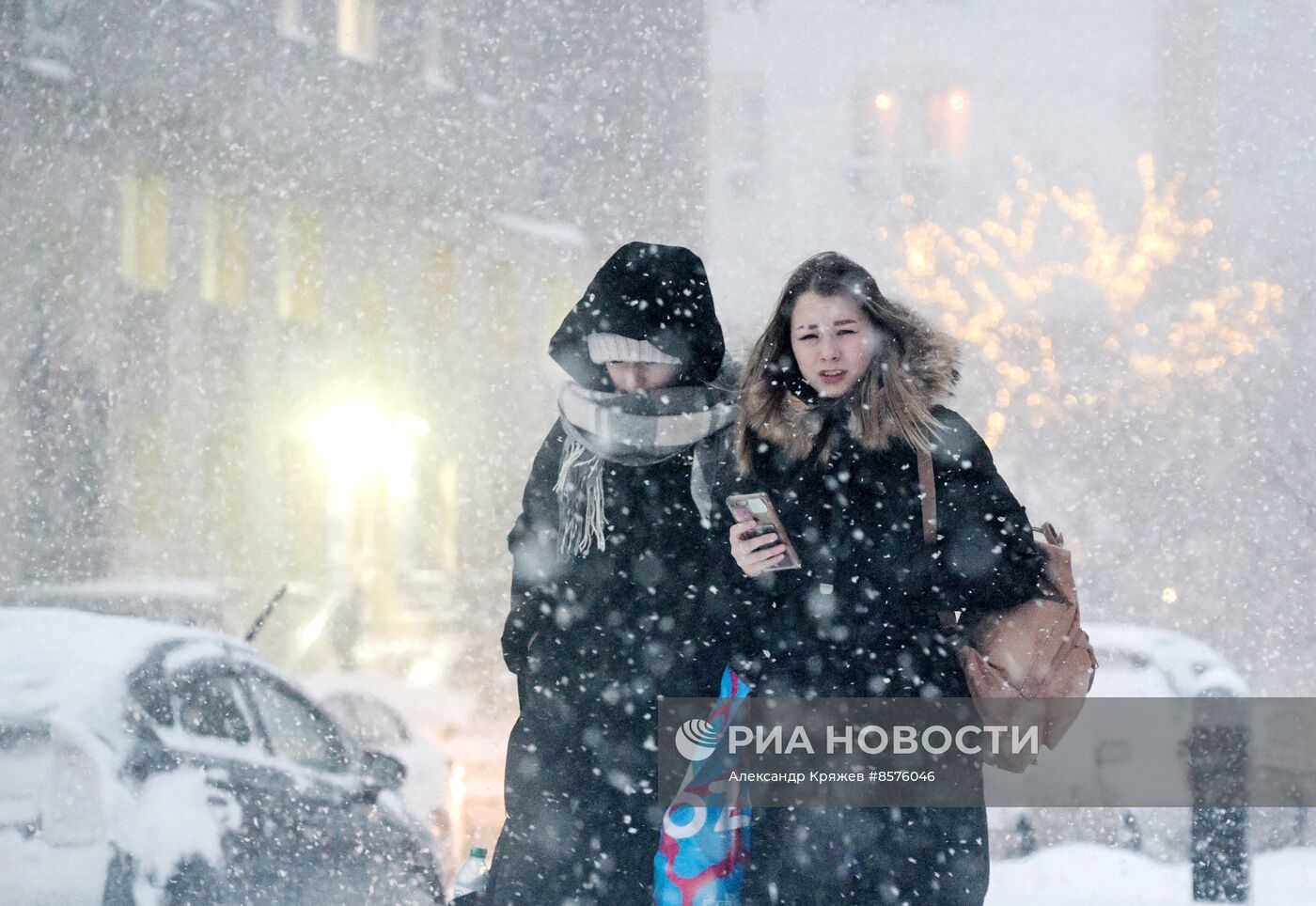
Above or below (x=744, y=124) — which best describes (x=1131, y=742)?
below

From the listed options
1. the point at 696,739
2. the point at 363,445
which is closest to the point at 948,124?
the point at 363,445

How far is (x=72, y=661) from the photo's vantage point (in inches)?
126

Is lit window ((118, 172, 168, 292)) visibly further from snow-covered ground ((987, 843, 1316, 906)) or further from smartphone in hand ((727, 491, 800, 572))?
smartphone in hand ((727, 491, 800, 572))

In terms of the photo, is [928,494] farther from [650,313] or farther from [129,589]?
[129,589]

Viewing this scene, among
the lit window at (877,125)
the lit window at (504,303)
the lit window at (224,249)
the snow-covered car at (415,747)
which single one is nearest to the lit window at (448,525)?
the lit window at (504,303)

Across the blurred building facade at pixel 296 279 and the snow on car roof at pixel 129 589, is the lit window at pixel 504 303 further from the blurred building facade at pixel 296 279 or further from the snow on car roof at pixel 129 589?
the snow on car roof at pixel 129 589

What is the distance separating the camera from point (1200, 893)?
436cm

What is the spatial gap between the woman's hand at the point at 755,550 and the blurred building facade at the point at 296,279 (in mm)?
13237

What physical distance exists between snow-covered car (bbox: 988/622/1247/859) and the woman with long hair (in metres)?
3.14

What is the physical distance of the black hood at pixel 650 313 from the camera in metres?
2.42

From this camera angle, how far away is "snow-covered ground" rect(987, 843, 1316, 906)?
4.60m

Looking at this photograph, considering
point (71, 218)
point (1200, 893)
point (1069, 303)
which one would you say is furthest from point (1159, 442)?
point (1200, 893)

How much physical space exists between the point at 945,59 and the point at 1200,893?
2463 centimetres

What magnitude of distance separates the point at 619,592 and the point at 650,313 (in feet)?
1.84
